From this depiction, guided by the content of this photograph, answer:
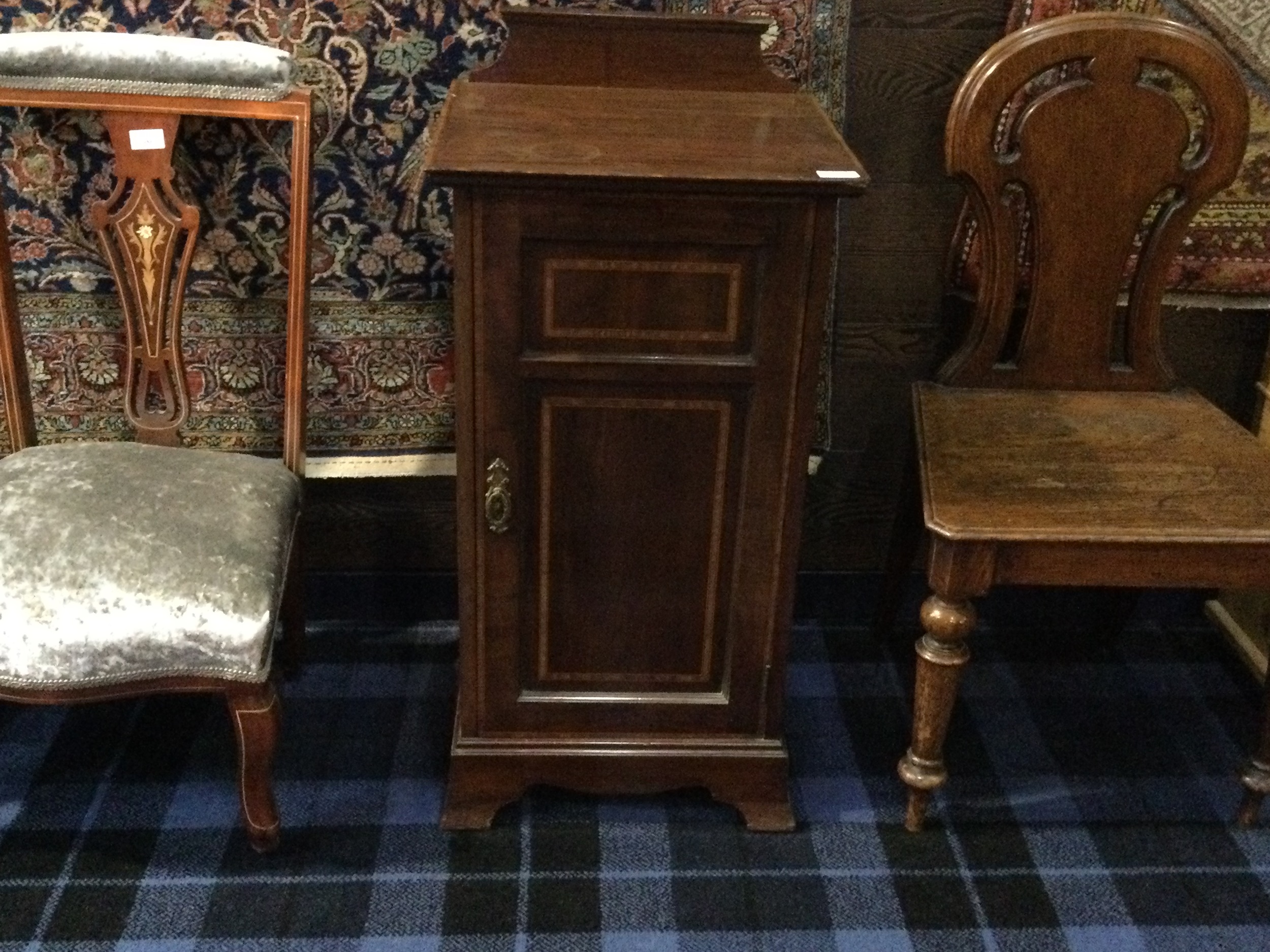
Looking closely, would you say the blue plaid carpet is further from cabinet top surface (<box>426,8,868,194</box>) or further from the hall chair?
cabinet top surface (<box>426,8,868,194</box>)

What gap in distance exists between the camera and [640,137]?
1499mm

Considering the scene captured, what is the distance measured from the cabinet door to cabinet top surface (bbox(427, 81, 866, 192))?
4cm

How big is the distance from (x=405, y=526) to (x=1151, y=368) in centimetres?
123

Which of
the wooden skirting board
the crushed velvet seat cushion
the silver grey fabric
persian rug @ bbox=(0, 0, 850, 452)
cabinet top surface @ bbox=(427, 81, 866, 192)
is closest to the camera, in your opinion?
cabinet top surface @ bbox=(427, 81, 866, 192)

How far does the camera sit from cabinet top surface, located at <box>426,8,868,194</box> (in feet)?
4.51

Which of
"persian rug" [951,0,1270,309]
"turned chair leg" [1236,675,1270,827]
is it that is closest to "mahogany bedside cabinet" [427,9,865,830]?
"persian rug" [951,0,1270,309]

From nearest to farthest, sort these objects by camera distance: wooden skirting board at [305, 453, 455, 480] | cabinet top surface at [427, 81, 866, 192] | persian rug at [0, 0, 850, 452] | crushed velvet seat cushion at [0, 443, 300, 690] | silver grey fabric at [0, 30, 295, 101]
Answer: cabinet top surface at [427, 81, 866, 192]
crushed velvet seat cushion at [0, 443, 300, 690]
silver grey fabric at [0, 30, 295, 101]
persian rug at [0, 0, 850, 452]
wooden skirting board at [305, 453, 455, 480]

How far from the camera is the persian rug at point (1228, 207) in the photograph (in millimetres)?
1769

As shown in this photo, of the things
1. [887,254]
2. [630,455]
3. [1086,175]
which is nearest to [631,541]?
[630,455]

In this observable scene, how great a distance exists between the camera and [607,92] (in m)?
1.68

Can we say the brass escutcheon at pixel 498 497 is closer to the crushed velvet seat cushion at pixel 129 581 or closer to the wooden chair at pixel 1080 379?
the crushed velvet seat cushion at pixel 129 581

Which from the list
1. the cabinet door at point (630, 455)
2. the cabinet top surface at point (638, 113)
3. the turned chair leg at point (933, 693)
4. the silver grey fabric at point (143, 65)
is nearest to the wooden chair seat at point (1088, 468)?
the turned chair leg at point (933, 693)

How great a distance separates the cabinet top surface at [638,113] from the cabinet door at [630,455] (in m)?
0.04

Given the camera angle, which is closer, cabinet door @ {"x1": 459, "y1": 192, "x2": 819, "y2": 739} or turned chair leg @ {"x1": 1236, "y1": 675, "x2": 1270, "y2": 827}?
cabinet door @ {"x1": 459, "y1": 192, "x2": 819, "y2": 739}
